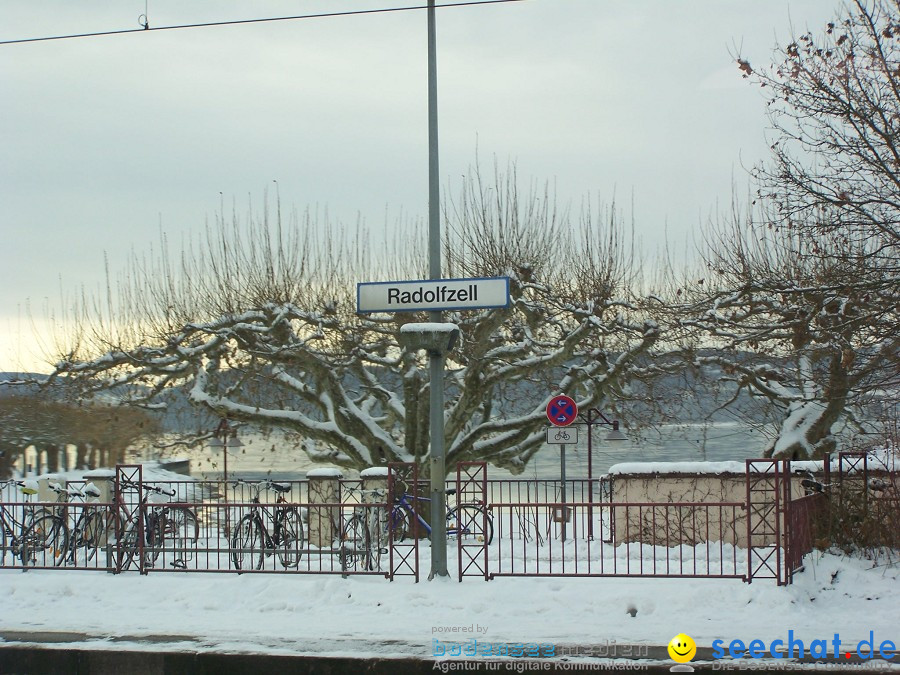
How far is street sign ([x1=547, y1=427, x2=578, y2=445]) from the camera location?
54.5 ft

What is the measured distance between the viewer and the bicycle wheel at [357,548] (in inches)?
433

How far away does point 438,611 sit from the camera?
9312 millimetres

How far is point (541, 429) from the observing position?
20281mm

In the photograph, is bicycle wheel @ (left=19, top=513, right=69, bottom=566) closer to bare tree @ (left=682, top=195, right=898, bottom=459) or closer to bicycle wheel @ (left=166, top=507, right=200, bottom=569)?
bicycle wheel @ (left=166, top=507, right=200, bottom=569)

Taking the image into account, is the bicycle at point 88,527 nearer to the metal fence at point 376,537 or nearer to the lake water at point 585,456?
the metal fence at point 376,537

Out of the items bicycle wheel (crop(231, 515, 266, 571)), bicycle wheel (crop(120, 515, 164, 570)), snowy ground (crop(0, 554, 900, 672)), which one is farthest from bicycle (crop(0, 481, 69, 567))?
bicycle wheel (crop(231, 515, 266, 571))

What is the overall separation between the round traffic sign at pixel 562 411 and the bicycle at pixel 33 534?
7775mm

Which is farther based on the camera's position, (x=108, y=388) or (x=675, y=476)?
(x=108, y=388)

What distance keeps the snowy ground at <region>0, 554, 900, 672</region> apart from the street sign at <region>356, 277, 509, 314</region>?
320cm

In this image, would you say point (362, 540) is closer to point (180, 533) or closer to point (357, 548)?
point (357, 548)

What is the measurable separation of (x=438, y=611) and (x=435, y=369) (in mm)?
2974

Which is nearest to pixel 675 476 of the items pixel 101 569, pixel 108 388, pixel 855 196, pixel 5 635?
pixel 855 196

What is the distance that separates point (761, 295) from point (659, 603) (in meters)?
11.2

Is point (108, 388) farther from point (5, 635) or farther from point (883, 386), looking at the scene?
point (883, 386)
